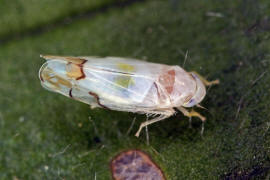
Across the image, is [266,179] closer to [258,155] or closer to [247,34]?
[258,155]

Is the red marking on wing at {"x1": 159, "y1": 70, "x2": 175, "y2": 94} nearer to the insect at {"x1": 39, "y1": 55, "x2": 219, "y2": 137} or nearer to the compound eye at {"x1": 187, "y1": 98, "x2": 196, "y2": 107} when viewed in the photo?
the insect at {"x1": 39, "y1": 55, "x2": 219, "y2": 137}

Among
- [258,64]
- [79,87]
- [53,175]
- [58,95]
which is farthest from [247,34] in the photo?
[53,175]

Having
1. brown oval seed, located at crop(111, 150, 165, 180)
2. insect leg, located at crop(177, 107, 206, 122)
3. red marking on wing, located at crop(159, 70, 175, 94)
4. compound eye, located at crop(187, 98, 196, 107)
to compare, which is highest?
red marking on wing, located at crop(159, 70, 175, 94)

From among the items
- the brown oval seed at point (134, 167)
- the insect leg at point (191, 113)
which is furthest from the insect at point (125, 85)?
the brown oval seed at point (134, 167)

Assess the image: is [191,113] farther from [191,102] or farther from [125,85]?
[125,85]

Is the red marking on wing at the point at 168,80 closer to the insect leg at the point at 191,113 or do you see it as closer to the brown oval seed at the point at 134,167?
the insect leg at the point at 191,113

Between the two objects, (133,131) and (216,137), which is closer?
(216,137)

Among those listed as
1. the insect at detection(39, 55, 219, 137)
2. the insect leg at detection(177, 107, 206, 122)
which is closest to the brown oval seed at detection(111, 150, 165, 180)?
the insect at detection(39, 55, 219, 137)

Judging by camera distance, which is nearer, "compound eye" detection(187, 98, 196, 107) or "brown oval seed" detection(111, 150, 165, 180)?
"brown oval seed" detection(111, 150, 165, 180)
